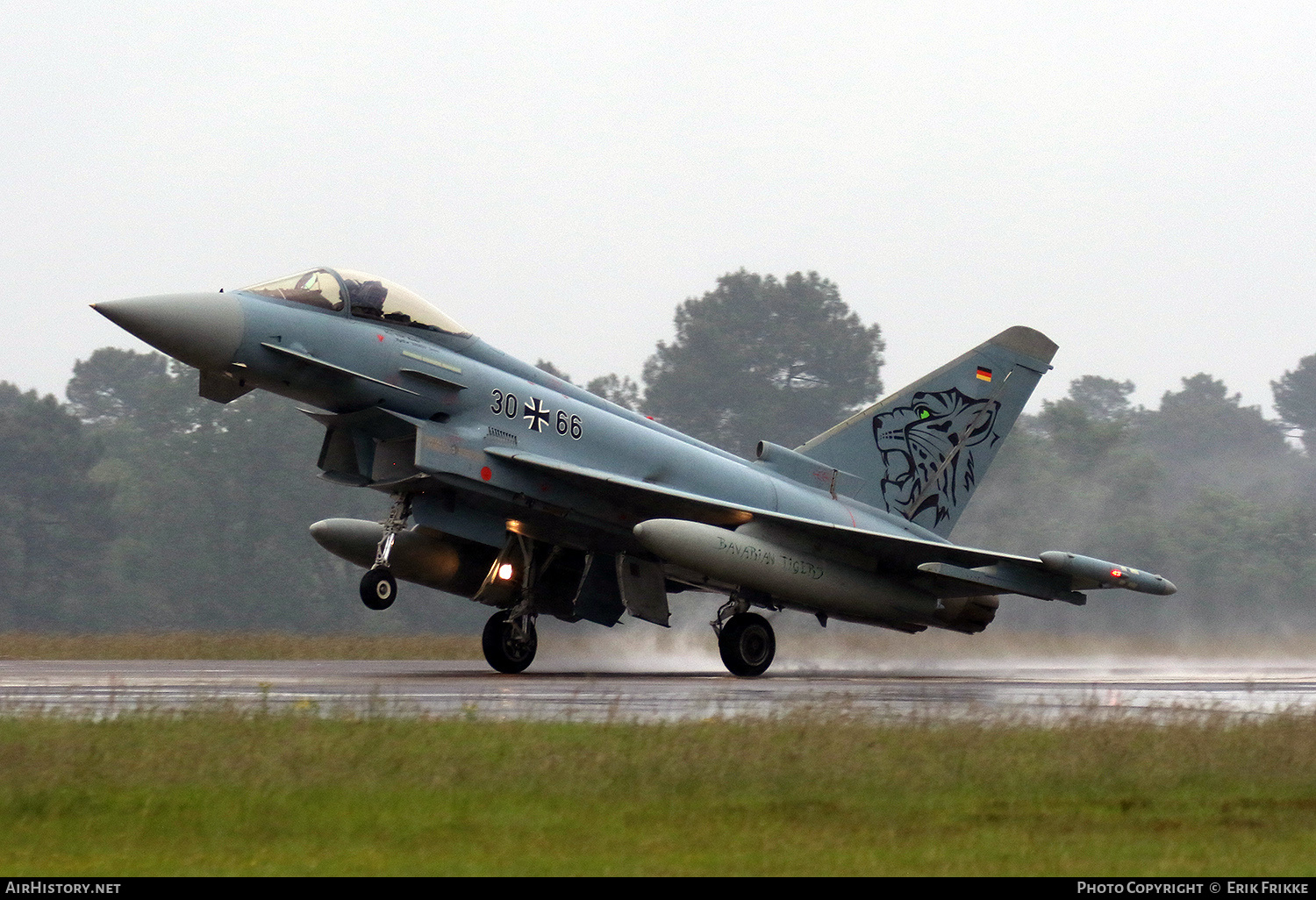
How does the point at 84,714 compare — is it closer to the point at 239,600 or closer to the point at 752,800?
the point at 752,800

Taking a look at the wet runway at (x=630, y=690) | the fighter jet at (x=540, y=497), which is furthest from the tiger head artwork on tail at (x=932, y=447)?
the wet runway at (x=630, y=690)

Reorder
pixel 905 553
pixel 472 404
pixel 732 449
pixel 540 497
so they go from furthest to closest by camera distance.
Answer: pixel 732 449 < pixel 905 553 < pixel 540 497 < pixel 472 404

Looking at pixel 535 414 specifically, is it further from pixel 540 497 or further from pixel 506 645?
pixel 506 645

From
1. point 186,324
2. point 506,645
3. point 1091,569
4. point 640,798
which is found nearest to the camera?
point 640,798

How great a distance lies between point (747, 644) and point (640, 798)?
9.26 metres

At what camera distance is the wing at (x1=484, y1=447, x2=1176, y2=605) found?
1549 cm

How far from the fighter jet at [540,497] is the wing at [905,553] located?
1.1 inches

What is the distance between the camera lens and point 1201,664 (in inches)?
883

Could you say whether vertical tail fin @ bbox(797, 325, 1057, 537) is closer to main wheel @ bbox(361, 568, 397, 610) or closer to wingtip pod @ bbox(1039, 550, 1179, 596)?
wingtip pod @ bbox(1039, 550, 1179, 596)

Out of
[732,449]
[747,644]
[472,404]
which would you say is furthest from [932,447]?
[732,449]

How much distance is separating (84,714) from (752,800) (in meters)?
5.00

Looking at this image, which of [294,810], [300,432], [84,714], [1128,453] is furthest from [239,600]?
[294,810]

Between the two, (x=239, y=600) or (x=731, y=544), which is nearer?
(x=731, y=544)

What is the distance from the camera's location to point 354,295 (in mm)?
14922
